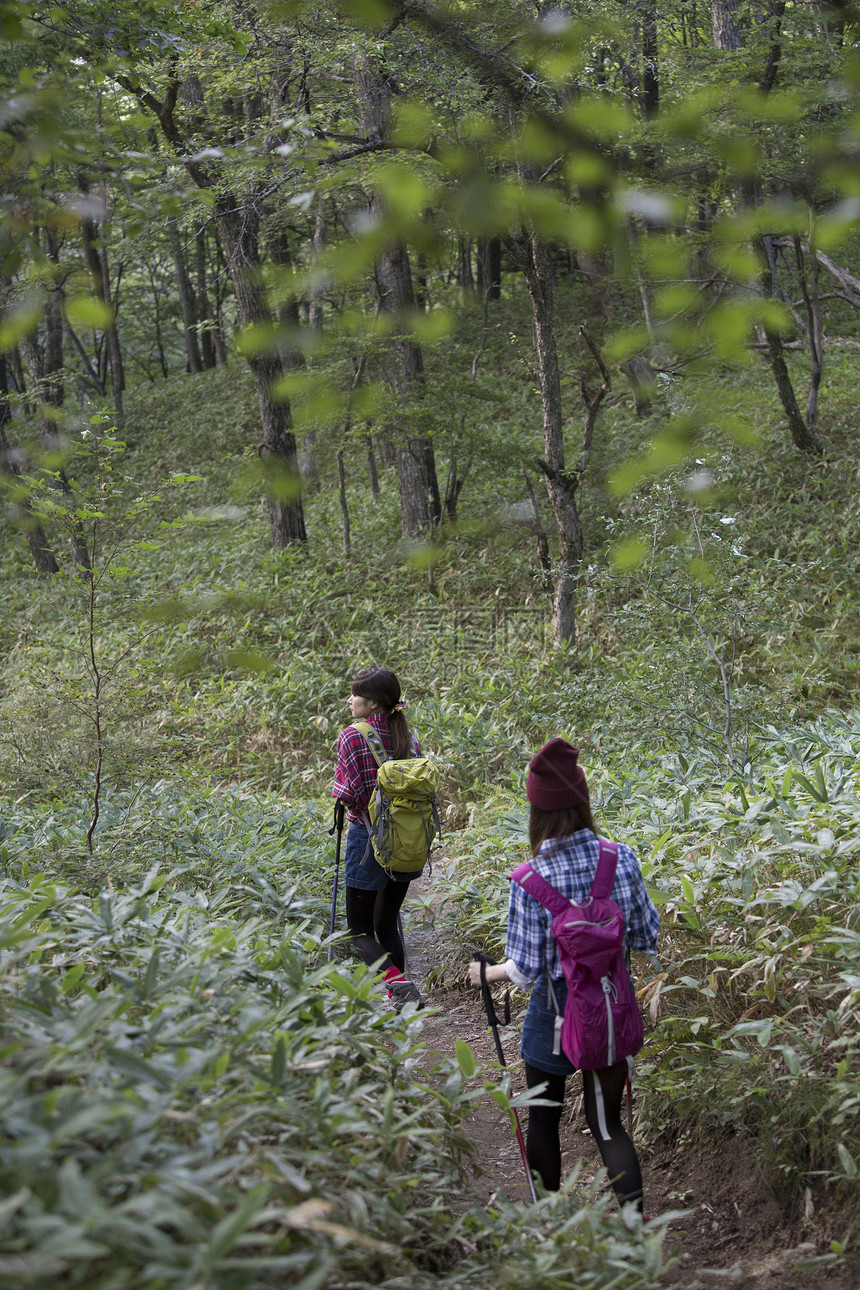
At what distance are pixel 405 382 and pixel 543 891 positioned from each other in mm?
9507

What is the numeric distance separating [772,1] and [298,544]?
26.5 feet

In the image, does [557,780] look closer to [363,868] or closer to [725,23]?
[363,868]

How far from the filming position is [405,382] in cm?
1153

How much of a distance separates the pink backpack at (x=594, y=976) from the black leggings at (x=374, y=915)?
184cm

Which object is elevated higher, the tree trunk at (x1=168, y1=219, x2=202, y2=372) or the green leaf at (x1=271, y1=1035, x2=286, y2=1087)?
the tree trunk at (x1=168, y1=219, x2=202, y2=372)

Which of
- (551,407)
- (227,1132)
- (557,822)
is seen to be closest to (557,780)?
(557,822)

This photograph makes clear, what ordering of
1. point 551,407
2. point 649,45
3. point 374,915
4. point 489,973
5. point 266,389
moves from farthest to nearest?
point 266,389, point 649,45, point 551,407, point 374,915, point 489,973

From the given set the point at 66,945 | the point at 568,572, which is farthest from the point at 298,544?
the point at 66,945

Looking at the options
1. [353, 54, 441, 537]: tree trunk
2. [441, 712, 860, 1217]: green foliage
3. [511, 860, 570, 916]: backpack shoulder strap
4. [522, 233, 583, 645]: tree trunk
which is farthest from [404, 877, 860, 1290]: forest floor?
[353, 54, 441, 537]: tree trunk

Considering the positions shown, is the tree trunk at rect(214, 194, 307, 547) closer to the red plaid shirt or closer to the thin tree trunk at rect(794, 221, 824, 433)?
the thin tree trunk at rect(794, 221, 824, 433)

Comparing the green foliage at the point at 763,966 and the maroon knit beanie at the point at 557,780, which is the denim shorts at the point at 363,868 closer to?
the green foliage at the point at 763,966

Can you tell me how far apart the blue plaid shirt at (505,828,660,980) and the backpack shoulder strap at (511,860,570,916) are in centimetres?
2

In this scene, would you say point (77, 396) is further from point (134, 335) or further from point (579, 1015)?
point (579, 1015)

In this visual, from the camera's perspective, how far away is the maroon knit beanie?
2.92 meters
